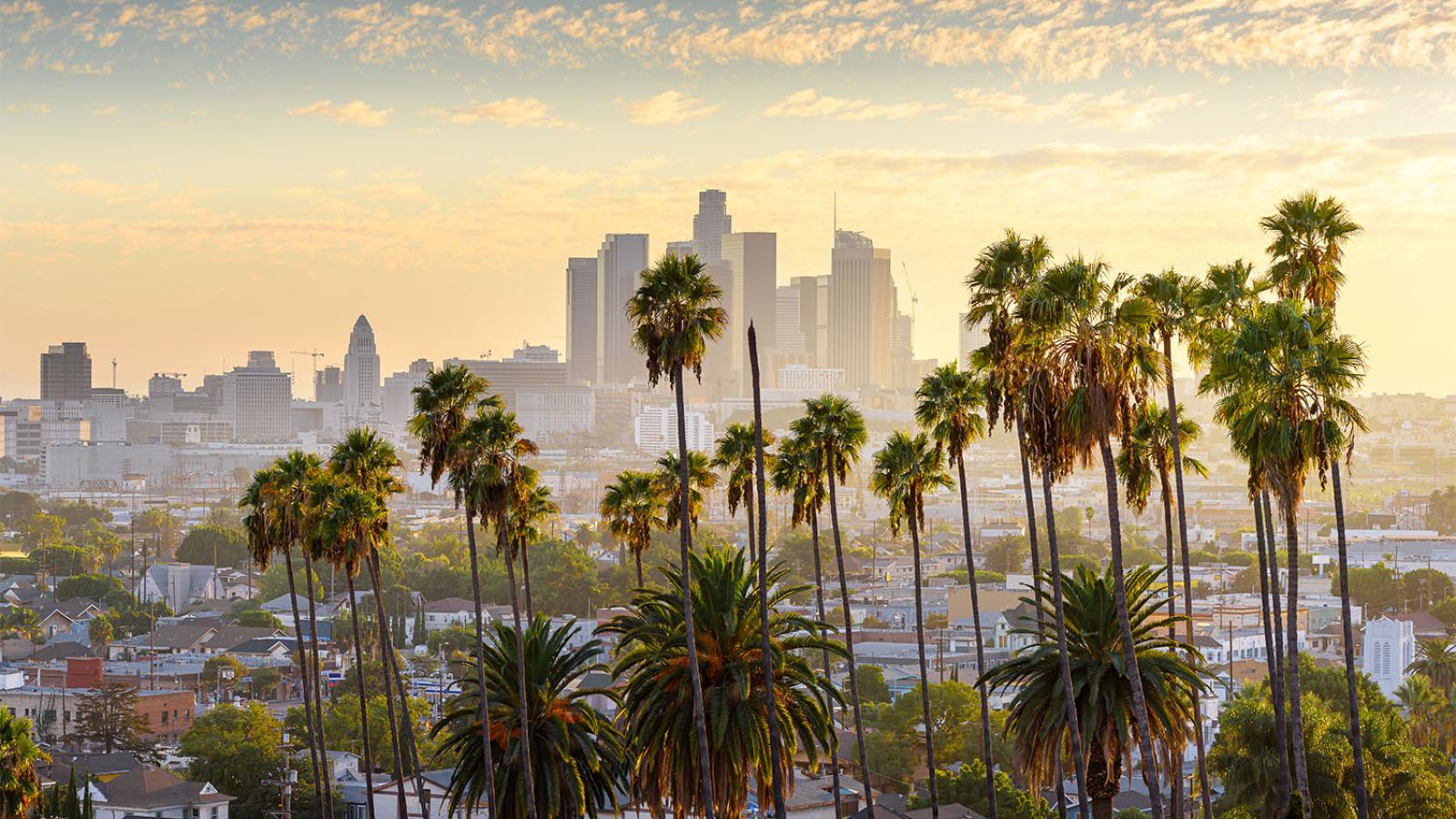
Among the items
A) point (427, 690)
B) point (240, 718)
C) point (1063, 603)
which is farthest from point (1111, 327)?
point (427, 690)

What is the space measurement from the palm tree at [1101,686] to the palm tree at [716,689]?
163 inches

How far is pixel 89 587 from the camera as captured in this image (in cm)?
17525

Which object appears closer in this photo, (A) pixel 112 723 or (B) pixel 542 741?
(B) pixel 542 741

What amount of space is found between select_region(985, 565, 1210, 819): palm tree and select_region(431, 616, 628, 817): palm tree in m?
9.26

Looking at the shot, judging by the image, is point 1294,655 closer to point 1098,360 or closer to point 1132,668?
point 1132,668

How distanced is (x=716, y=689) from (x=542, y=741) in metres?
5.13

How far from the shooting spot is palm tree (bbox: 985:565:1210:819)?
32.3 meters

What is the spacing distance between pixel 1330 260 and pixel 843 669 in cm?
9122

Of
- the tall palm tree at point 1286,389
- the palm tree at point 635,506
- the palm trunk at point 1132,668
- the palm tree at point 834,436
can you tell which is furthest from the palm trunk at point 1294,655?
the palm tree at point 635,506

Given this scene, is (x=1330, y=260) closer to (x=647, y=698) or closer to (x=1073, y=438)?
(x=1073, y=438)

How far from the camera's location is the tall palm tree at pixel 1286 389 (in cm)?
3116

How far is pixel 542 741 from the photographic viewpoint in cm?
3772

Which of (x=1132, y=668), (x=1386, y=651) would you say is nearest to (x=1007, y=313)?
(x=1132, y=668)

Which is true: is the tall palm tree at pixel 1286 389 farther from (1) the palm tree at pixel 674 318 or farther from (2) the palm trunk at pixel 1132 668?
(1) the palm tree at pixel 674 318
